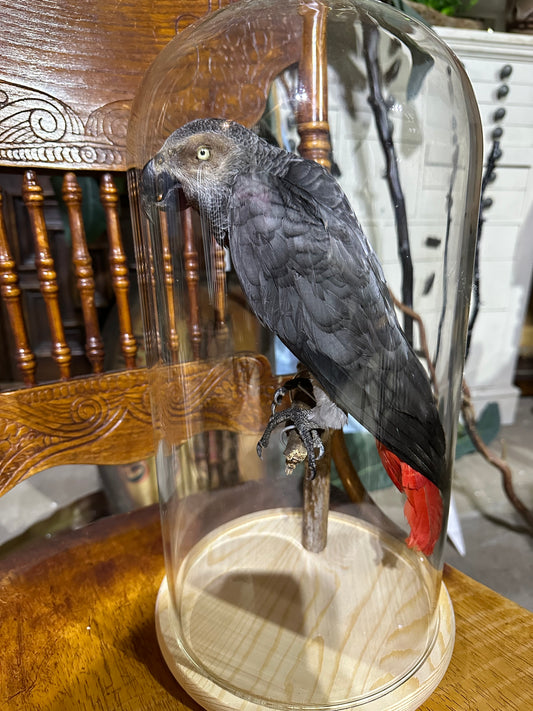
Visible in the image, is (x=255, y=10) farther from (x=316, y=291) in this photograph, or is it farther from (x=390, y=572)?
(x=390, y=572)

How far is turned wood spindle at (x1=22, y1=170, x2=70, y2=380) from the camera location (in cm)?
49

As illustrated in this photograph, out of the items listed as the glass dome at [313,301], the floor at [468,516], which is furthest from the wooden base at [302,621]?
the floor at [468,516]

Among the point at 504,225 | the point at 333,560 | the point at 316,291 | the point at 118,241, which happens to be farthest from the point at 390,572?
the point at 504,225

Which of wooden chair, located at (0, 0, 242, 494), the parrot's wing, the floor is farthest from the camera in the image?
the floor

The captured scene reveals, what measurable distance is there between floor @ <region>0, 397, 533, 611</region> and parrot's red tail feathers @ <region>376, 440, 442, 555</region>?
591mm

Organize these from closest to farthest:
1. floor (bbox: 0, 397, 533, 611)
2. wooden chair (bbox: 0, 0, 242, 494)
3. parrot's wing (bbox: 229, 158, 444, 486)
→ parrot's wing (bbox: 229, 158, 444, 486)
wooden chair (bbox: 0, 0, 242, 494)
floor (bbox: 0, 397, 533, 611)

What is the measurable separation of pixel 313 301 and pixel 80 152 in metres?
0.34

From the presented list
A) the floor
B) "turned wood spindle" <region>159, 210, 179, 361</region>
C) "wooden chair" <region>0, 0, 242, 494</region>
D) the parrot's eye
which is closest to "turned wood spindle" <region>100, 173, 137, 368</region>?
"wooden chair" <region>0, 0, 242, 494</region>

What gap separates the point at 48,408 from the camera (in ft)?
1.72

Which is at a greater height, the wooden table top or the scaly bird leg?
the scaly bird leg

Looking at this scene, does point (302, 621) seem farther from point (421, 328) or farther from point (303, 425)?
point (421, 328)

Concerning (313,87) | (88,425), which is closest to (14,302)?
(88,425)

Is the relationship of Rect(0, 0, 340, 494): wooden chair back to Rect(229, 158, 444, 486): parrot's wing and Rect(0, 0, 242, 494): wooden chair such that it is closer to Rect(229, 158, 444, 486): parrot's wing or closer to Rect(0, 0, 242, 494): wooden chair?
Rect(0, 0, 242, 494): wooden chair

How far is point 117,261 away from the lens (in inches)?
21.9
